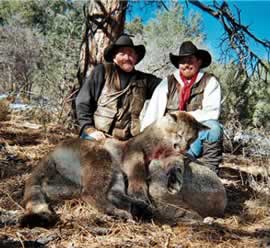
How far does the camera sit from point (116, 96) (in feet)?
16.0

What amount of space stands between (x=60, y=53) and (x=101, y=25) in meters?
11.8

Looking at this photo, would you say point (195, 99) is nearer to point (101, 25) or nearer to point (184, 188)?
point (184, 188)

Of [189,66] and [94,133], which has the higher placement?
[189,66]

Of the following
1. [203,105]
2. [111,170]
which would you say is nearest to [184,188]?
[111,170]

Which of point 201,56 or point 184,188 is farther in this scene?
point 201,56

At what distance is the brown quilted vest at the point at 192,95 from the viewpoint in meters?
4.54

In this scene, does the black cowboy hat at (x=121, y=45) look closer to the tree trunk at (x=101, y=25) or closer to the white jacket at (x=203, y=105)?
the white jacket at (x=203, y=105)

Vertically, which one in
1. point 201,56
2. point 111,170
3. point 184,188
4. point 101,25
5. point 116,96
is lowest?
point 184,188

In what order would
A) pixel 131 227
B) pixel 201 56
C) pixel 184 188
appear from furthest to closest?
pixel 201 56
pixel 184 188
pixel 131 227

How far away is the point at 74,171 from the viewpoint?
3822 mm

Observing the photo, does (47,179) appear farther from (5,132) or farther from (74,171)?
(5,132)

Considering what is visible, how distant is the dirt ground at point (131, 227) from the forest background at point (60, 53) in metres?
3.48

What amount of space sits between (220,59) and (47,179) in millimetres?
3405

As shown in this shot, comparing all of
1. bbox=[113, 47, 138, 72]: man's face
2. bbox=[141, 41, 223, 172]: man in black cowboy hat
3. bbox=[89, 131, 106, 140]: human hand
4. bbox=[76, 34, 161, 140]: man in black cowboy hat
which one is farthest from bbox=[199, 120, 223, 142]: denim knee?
bbox=[113, 47, 138, 72]: man's face
